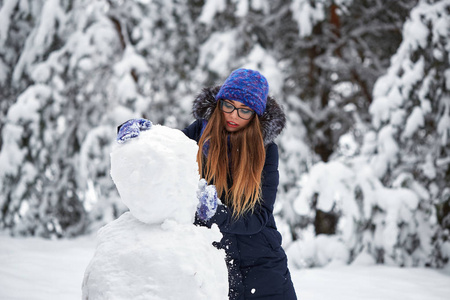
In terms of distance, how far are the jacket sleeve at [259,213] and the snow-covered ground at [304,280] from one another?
1957 mm

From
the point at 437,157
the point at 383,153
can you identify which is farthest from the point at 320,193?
the point at 437,157

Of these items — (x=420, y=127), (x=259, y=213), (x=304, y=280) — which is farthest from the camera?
(x=420, y=127)

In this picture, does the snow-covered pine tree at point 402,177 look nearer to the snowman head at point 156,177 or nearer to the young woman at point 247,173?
the young woman at point 247,173

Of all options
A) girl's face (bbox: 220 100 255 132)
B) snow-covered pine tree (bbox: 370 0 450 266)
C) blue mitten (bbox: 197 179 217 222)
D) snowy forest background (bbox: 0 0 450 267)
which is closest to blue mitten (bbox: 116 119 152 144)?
blue mitten (bbox: 197 179 217 222)

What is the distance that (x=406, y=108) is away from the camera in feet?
17.3

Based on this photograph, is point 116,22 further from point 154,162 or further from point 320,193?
point 154,162

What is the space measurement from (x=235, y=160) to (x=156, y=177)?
0.73m

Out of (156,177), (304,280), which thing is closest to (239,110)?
(156,177)

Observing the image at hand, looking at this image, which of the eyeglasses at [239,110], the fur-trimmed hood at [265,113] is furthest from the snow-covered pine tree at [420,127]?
the eyeglasses at [239,110]

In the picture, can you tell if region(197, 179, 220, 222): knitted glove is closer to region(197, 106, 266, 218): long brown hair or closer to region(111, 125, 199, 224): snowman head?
region(111, 125, 199, 224): snowman head

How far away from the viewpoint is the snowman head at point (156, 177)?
4.85 ft

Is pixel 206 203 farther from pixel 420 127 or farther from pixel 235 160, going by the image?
pixel 420 127

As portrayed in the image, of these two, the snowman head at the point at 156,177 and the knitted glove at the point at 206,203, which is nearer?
the snowman head at the point at 156,177

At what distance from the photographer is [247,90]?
212cm
